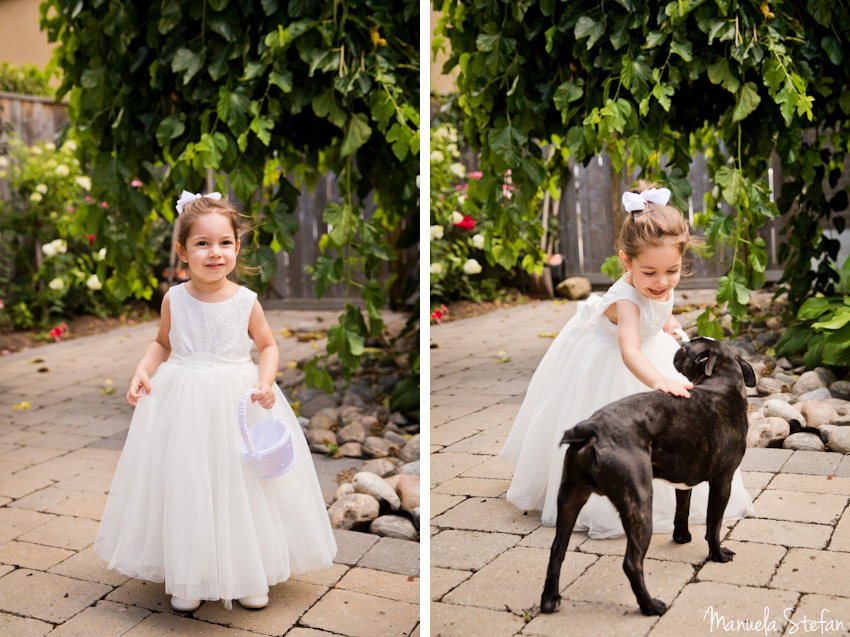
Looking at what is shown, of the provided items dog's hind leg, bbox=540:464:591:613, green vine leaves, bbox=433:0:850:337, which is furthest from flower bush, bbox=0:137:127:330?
dog's hind leg, bbox=540:464:591:613

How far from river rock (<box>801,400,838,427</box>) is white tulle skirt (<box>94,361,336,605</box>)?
900 millimetres

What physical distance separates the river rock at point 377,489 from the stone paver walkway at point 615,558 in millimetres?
596

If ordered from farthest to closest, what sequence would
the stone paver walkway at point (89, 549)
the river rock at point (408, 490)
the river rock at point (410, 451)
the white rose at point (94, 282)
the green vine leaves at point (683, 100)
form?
the river rock at point (410, 451)
the white rose at point (94, 282)
the river rock at point (408, 490)
the stone paver walkway at point (89, 549)
the green vine leaves at point (683, 100)

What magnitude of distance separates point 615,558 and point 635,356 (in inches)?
11.6

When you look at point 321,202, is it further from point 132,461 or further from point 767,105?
point 767,105

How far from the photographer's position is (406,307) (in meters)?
3.20

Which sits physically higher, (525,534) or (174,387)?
(174,387)

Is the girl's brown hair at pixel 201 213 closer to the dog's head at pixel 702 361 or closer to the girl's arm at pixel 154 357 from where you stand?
the girl's arm at pixel 154 357

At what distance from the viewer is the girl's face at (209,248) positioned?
4.72 feet

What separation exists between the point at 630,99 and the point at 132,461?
3.69 feet

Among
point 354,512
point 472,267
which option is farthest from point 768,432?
point 354,512

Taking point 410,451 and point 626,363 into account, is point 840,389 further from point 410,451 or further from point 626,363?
point 410,451

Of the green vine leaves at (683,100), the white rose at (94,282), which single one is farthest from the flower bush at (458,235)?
the white rose at (94,282)

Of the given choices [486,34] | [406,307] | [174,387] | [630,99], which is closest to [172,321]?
[174,387]
